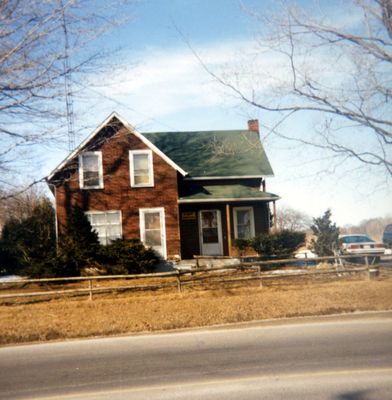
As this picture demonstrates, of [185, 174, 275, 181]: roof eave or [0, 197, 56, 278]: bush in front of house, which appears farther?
[185, 174, 275, 181]: roof eave

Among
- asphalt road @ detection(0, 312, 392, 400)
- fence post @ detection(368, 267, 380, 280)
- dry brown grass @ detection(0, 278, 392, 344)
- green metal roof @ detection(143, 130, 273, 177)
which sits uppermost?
green metal roof @ detection(143, 130, 273, 177)

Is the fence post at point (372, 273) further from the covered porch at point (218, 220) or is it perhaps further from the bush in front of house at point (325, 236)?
the covered porch at point (218, 220)

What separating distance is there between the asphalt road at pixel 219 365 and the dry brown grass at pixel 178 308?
944 mm

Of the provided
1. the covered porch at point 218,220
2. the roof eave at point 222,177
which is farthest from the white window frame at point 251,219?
the roof eave at point 222,177

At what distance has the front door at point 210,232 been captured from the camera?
2197 centimetres

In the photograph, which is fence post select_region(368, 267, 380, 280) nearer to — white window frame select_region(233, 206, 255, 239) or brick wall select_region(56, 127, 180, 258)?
white window frame select_region(233, 206, 255, 239)

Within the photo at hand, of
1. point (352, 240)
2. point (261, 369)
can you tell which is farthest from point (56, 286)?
point (352, 240)

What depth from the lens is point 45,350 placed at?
864cm

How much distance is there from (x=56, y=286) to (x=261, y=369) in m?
11.7

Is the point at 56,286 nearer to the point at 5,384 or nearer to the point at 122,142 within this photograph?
the point at 122,142

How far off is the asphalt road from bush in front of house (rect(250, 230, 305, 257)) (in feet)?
32.0

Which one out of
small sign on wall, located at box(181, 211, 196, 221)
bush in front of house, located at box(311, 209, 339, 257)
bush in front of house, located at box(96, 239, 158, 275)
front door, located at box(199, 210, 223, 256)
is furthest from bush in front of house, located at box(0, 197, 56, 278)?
bush in front of house, located at box(311, 209, 339, 257)

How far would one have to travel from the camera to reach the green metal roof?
2273cm

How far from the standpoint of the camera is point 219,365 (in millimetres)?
6961
